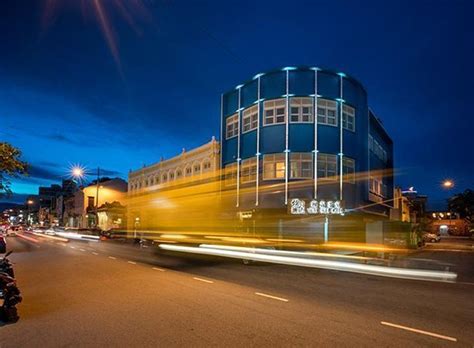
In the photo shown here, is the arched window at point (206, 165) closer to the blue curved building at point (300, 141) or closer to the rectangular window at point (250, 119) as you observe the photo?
the blue curved building at point (300, 141)

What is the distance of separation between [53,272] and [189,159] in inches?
1085

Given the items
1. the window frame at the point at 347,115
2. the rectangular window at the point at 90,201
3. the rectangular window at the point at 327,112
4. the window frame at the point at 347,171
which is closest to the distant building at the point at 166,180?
the rectangular window at the point at 327,112

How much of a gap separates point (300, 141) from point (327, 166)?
272 cm

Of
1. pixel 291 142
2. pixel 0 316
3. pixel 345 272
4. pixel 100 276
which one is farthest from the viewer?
pixel 291 142

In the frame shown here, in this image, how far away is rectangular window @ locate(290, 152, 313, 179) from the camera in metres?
31.0

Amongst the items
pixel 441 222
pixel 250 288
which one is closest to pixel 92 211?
pixel 250 288

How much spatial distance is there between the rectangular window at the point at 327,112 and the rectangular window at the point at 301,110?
733 mm

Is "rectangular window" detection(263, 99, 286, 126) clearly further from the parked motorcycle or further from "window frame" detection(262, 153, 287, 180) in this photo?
the parked motorcycle

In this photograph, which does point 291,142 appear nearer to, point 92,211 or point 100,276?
point 100,276

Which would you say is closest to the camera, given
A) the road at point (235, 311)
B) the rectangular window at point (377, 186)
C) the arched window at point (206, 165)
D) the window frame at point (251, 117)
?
the road at point (235, 311)

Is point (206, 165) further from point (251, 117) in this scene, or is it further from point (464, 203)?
point (464, 203)

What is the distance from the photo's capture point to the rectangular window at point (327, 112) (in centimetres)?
3167

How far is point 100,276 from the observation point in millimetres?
14672

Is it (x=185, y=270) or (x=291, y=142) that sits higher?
(x=291, y=142)
